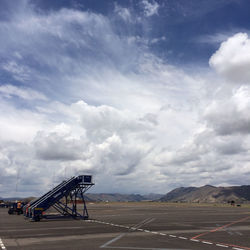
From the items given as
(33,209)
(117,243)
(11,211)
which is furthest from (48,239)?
(11,211)

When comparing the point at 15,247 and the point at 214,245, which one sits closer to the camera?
the point at 15,247

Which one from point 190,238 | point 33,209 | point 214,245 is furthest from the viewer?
point 33,209

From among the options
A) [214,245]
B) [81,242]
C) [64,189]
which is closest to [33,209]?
[64,189]

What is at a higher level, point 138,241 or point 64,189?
point 64,189

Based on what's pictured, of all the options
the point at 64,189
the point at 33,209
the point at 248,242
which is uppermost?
the point at 64,189

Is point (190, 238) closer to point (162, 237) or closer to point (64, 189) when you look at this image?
point (162, 237)

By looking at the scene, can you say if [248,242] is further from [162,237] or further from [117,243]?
[117,243]

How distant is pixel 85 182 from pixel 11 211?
2457 centimetres

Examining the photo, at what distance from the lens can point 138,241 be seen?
782 inches

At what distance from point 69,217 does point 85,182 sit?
5511 mm

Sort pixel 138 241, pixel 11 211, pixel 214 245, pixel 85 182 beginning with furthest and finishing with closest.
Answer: pixel 11 211 → pixel 85 182 → pixel 138 241 → pixel 214 245

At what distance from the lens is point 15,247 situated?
57.2 feet

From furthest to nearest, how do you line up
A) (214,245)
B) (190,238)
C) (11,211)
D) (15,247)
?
(11,211) → (190,238) → (214,245) → (15,247)

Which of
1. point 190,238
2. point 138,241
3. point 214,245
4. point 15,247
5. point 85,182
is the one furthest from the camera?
point 85,182
